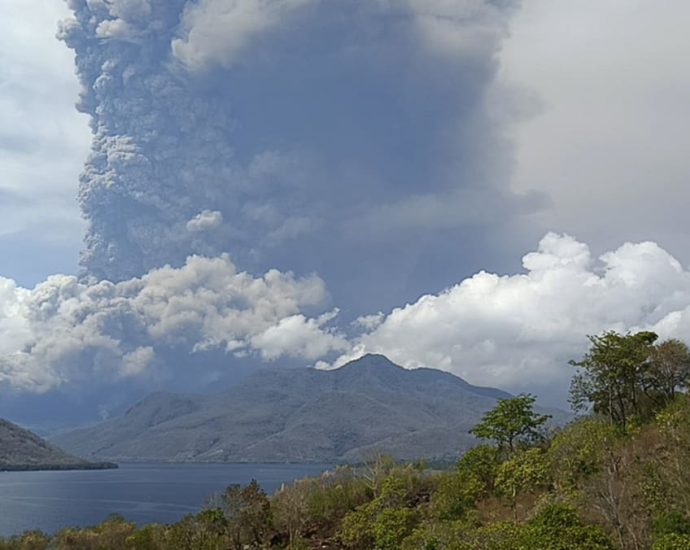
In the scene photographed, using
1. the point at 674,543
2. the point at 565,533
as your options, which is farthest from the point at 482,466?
the point at 674,543

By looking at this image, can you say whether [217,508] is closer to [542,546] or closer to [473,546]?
[473,546]

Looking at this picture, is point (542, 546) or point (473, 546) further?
point (473, 546)

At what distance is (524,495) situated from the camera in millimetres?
55906

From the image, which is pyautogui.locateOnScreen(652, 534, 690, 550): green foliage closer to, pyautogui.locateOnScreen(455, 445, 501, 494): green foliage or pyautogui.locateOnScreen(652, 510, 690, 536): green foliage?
pyautogui.locateOnScreen(652, 510, 690, 536): green foliage

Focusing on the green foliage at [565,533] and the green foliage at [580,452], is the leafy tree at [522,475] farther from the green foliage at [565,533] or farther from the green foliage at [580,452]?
the green foliage at [565,533]

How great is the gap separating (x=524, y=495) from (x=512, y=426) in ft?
36.2

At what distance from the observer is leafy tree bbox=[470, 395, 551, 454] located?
218 feet

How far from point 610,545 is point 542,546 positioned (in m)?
3.52

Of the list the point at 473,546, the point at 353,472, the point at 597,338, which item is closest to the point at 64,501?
the point at 353,472

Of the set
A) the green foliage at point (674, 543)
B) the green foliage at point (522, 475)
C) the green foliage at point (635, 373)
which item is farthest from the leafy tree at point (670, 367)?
the green foliage at point (674, 543)

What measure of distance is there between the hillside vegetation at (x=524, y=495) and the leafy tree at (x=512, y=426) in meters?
0.14

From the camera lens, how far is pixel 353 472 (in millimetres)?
81875

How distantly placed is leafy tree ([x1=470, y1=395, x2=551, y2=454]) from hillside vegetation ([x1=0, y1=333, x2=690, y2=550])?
0.46 feet

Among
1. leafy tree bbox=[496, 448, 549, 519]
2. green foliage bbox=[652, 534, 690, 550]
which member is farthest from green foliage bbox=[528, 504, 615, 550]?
leafy tree bbox=[496, 448, 549, 519]
